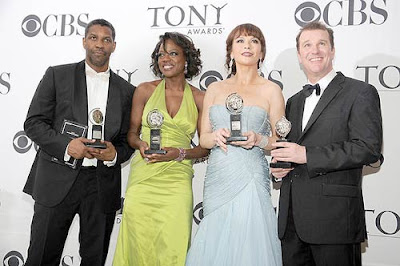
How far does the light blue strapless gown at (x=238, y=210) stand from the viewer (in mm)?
2646

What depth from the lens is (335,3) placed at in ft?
12.0

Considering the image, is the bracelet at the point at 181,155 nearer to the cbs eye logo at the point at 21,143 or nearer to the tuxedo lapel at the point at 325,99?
the tuxedo lapel at the point at 325,99

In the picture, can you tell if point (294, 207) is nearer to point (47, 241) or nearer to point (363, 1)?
point (47, 241)

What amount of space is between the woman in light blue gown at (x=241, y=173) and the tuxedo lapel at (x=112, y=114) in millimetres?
583

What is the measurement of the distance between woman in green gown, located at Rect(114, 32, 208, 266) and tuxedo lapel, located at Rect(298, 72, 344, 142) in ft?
3.05

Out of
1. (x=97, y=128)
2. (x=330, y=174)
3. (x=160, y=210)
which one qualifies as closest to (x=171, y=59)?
(x=97, y=128)

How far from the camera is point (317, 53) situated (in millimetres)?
2643

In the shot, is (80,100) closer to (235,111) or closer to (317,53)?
(235,111)

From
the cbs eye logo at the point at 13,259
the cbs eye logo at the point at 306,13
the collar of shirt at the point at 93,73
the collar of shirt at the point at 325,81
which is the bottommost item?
the cbs eye logo at the point at 13,259

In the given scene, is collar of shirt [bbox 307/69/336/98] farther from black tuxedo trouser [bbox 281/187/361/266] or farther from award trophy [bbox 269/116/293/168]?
black tuxedo trouser [bbox 281/187/361/266]

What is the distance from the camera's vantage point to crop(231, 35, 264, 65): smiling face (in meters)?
2.99

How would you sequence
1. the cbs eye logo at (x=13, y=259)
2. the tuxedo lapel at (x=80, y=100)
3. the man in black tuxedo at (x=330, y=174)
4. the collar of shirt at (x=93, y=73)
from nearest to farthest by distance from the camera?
the man in black tuxedo at (x=330, y=174)
the tuxedo lapel at (x=80, y=100)
the collar of shirt at (x=93, y=73)
the cbs eye logo at (x=13, y=259)

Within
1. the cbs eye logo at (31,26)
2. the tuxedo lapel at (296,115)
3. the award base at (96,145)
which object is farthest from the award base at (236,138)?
the cbs eye logo at (31,26)

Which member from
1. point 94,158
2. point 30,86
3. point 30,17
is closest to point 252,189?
point 94,158
